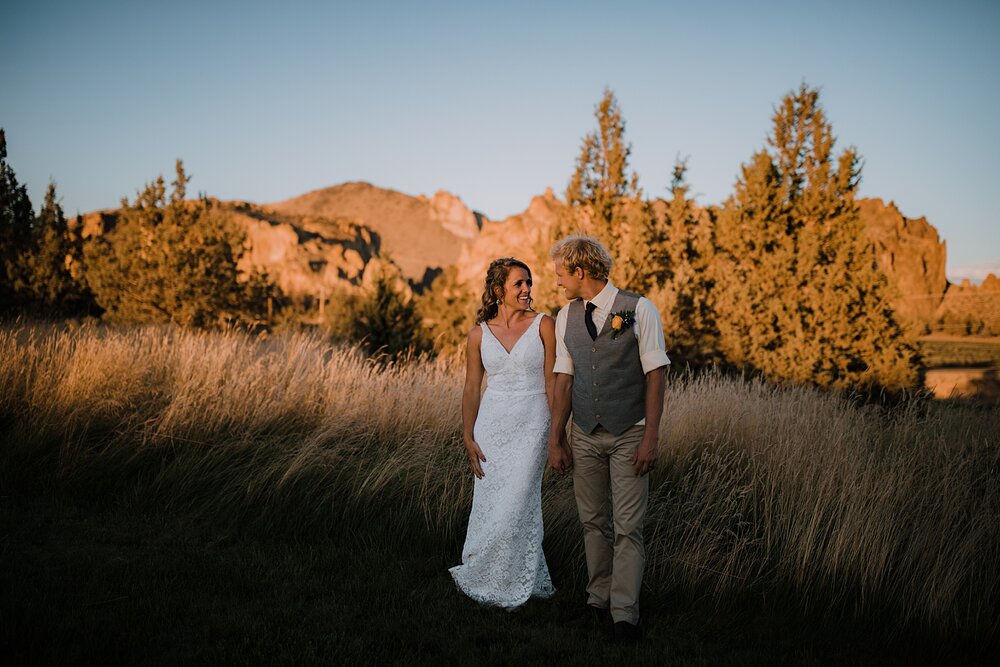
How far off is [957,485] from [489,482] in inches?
159

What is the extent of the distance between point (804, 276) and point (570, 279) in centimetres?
1473

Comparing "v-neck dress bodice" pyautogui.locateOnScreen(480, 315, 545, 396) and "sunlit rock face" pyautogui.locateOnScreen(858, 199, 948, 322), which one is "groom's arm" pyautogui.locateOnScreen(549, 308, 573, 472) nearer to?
"v-neck dress bodice" pyautogui.locateOnScreen(480, 315, 545, 396)

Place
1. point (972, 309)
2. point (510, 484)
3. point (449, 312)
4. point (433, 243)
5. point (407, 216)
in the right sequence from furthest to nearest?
point (407, 216)
point (433, 243)
point (449, 312)
point (972, 309)
point (510, 484)

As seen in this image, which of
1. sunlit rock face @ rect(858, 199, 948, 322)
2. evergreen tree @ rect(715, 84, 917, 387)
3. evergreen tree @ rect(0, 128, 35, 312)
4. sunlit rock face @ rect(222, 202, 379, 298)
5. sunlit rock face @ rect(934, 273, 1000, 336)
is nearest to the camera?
evergreen tree @ rect(715, 84, 917, 387)

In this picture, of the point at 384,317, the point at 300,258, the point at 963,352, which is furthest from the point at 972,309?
the point at 300,258

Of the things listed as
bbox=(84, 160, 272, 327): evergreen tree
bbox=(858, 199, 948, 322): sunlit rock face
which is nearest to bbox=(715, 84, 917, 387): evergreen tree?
bbox=(84, 160, 272, 327): evergreen tree

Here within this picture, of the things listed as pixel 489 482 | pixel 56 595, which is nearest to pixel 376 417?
pixel 489 482

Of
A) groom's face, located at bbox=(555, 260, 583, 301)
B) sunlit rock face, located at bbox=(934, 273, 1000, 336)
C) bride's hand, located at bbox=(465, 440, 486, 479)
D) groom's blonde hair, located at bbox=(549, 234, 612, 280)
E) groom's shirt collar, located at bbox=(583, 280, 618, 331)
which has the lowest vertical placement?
bride's hand, located at bbox=(465, 440, 486, 479)

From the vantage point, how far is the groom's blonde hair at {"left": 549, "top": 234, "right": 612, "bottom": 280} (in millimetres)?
3531

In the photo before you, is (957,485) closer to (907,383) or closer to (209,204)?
(907,383)

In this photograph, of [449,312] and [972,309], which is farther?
[449,312]

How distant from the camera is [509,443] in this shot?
13.1 feet

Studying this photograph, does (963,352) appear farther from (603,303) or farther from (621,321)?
(621,321)

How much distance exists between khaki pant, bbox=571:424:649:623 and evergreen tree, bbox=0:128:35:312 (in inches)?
983
